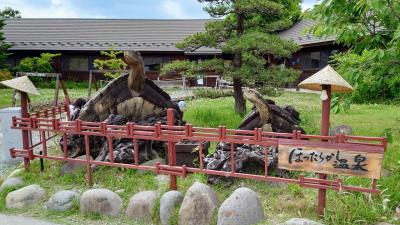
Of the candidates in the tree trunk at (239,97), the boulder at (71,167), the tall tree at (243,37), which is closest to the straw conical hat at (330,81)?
the boulder at (71,167)

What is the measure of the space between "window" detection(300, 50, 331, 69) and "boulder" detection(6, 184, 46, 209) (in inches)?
731

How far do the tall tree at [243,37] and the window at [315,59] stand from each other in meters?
11.6

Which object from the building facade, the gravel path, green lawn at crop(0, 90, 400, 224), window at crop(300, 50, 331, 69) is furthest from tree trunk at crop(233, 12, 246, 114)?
the building facade

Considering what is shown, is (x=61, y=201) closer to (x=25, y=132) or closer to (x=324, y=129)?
(x=25, y=132)

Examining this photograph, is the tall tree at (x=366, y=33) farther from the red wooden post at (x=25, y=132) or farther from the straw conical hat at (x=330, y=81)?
the red wooden post at (x=25, y=132)

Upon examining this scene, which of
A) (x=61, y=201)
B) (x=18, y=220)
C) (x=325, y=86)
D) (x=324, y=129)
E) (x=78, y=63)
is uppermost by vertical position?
(x=78, y=63)

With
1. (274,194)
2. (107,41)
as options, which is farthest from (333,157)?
(107,41)

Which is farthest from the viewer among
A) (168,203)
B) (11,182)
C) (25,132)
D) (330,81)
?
(25,132)

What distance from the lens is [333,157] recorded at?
475 centimetres

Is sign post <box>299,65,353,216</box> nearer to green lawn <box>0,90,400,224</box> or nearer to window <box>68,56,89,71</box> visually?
green lawn <box>0,90,400,224</box>

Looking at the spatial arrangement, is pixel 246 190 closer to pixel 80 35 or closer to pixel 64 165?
pixel 64 165

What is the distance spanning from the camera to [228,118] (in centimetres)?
1064

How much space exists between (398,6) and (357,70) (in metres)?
0.83

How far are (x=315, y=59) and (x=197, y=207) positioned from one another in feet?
64.5
